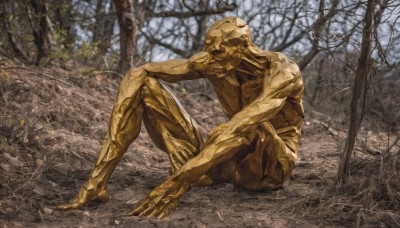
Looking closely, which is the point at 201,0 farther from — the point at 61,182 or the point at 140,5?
the point at 61,182

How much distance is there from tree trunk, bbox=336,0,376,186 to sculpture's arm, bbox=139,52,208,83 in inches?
47.9

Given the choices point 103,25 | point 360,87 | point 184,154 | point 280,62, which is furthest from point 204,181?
point 103,25

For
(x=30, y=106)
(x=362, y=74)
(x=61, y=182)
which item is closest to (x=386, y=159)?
(x=362, y=74)

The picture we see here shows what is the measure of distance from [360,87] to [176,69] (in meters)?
1.45

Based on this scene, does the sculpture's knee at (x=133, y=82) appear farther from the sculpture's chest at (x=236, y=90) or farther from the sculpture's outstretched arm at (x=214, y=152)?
the sculpture's outstretched arm at (x=214, y=152)

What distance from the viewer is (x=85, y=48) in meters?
8.91

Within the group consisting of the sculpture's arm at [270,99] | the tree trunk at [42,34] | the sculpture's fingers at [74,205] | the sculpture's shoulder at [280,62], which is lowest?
the sculpture's fingers at [74,205]

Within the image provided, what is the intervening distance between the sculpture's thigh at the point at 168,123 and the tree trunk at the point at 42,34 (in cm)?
423

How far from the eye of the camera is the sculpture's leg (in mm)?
3865

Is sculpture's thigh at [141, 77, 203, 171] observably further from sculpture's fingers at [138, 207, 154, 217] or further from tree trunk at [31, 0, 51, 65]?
tree trunk at [31, 0, 51, 65]

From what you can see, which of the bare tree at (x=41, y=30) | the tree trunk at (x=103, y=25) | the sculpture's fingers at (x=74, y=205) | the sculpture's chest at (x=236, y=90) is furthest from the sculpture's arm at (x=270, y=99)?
the tree trunk at (x=103, y=25)

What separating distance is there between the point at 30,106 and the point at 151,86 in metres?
2.63

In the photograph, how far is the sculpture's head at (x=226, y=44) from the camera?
3844 millimetres

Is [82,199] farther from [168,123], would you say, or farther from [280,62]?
[280,62]
